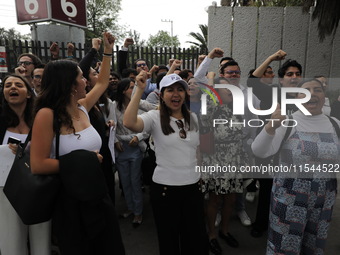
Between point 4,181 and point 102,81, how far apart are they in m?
1.10

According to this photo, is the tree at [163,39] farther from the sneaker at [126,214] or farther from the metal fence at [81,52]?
the sneaker at [126,214]

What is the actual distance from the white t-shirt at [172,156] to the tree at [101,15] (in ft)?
103

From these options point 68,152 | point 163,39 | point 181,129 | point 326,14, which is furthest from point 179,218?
point 163,39

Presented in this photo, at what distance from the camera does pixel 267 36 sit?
7992mm

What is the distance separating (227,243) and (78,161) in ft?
7.04

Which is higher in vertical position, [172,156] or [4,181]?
[172,156]

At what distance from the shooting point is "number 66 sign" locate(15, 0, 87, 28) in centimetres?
817

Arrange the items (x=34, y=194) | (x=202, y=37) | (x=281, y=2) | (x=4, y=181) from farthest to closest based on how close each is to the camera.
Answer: (x=202, y=37), (x=281, y=2), (x=4, y=181), (x=34, y=194)

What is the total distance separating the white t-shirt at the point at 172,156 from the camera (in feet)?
7.03

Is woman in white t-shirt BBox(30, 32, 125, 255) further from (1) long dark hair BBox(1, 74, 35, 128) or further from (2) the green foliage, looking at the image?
(2) the green foliage

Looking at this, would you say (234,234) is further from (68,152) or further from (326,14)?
(326,14)

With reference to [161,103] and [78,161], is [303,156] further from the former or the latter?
[78,161]

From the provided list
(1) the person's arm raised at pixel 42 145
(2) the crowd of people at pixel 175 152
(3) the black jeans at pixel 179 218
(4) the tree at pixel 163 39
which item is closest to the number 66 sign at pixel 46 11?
(2) the crowd of people at pixel 175 152

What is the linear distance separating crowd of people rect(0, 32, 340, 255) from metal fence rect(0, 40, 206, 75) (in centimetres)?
520
